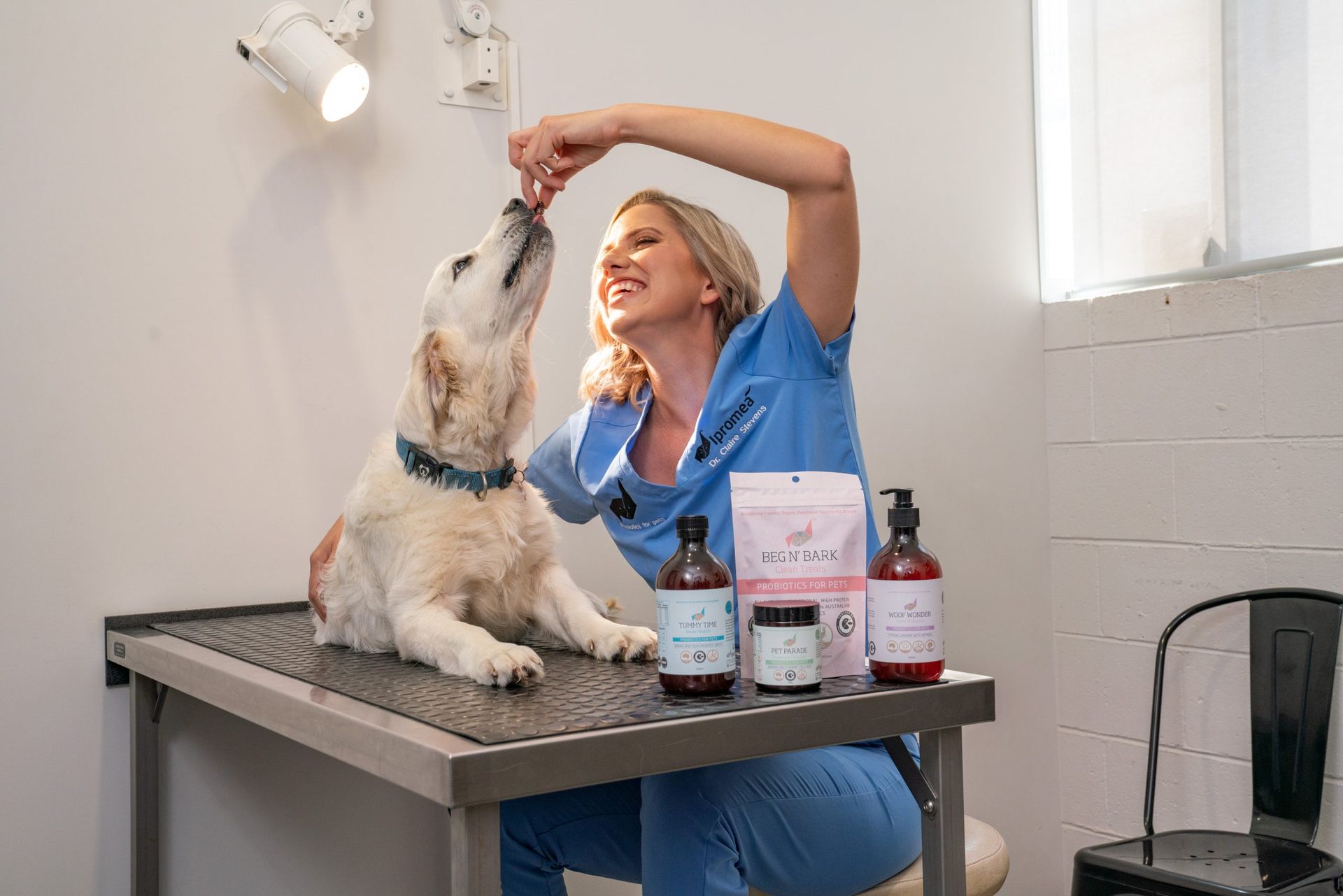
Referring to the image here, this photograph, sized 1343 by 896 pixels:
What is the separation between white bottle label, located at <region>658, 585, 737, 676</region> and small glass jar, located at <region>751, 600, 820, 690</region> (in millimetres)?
43

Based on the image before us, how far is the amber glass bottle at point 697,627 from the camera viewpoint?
3.54ft

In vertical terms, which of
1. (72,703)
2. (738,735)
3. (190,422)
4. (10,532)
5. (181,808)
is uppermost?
(190,422)

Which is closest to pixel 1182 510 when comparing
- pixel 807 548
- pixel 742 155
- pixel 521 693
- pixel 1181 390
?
pixel 1181 390

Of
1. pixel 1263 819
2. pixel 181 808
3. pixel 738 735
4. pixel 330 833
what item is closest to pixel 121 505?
pixel 181 808

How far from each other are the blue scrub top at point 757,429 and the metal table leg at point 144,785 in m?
0.85

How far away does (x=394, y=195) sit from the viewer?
214cm

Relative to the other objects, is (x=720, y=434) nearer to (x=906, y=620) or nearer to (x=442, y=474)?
(x=442, y=474)

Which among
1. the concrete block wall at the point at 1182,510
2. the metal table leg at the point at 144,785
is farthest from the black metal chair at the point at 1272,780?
the metal table leg at the point at 144,785

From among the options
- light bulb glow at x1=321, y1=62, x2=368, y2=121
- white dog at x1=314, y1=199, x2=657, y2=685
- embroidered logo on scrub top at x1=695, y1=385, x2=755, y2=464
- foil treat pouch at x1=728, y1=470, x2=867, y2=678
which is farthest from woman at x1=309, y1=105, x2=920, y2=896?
light bulb glow at x1=321, y1=62, x2=368, y2=121

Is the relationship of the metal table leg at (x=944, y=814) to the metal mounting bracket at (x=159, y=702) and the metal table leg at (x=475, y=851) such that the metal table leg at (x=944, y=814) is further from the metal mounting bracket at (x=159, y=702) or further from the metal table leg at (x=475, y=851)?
the metal mounting bracket at (x=159, y=702)

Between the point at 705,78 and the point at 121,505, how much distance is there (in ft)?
4.97

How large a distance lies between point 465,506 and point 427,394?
0.53 ft

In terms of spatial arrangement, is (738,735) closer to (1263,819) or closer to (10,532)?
(10,532)

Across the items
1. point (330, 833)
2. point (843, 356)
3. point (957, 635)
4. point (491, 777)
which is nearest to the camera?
point (491, 777)
